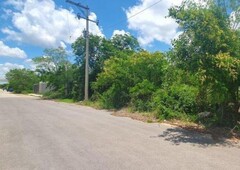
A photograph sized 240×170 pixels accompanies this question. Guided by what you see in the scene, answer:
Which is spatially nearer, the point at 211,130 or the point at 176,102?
the point at 211,130

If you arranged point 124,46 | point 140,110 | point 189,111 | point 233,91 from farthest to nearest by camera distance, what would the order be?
1. point 124,46
2. point 140,110
3. point 189,111
4. point 233,91

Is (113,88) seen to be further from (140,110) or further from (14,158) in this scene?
(14,158)

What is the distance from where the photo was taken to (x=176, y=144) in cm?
992

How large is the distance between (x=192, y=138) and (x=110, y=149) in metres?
3.51

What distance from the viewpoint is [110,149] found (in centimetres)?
891

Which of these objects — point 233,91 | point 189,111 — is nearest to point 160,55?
point 189,111

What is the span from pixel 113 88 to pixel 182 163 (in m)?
17.9

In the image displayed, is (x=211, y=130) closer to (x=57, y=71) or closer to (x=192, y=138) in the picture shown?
(x=192, y=138)

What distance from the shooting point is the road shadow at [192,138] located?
10043mm

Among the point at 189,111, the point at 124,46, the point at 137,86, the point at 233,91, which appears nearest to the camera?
the point at 233,91

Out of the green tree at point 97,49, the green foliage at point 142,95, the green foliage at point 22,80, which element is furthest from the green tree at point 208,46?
the green foliage at point 22,80

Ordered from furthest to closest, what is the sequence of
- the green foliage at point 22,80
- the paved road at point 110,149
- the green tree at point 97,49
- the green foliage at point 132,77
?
the green foliage at point 22,80 → the green tree at point 97,49 → the green foliage at point 132,77 → the paved road at point 110,149

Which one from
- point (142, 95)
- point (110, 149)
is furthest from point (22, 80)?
point (110, 149)

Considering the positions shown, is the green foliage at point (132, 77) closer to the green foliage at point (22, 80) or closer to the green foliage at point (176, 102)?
the green foliage at point (176, 102)
